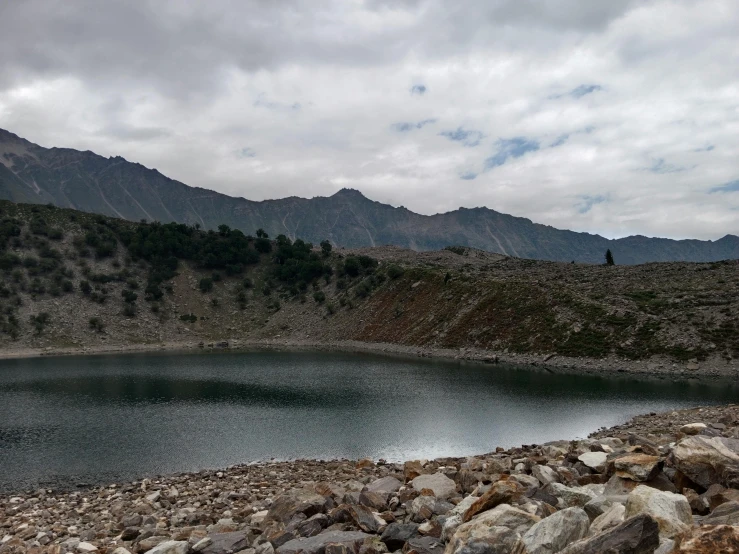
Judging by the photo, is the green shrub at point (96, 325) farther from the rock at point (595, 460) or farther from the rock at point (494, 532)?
the rock at point (494, 532)

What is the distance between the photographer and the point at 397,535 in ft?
36.8

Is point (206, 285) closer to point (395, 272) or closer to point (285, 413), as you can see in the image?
point (395, 272)

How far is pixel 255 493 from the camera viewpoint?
72.3 feet

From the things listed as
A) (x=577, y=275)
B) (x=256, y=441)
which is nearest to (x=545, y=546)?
(x=256, y=441)

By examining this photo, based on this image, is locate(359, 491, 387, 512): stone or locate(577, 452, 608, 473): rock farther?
locate(577, 452, 608, 473): rock

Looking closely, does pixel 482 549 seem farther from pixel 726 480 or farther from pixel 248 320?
pixel 248 320

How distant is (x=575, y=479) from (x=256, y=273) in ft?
464

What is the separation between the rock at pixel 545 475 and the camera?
13.3m

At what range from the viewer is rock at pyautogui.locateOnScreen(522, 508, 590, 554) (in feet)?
26.7

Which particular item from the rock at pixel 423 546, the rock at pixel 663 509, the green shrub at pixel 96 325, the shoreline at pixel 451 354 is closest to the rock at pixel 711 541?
the rock at pixel 663 509

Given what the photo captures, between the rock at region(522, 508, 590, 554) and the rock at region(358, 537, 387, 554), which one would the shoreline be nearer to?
the rock at region(358, 537, 387, 554)

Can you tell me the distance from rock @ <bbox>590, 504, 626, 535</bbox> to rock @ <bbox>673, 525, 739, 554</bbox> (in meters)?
1.43

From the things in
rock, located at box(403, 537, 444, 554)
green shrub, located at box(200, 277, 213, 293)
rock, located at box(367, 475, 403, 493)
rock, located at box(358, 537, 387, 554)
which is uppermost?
green shrub, located at box(200, 277, 213, 293)

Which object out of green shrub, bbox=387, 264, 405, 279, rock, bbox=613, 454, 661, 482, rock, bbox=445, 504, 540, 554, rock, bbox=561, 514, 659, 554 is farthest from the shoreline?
rock, bbox=561, 514, 659, 554
